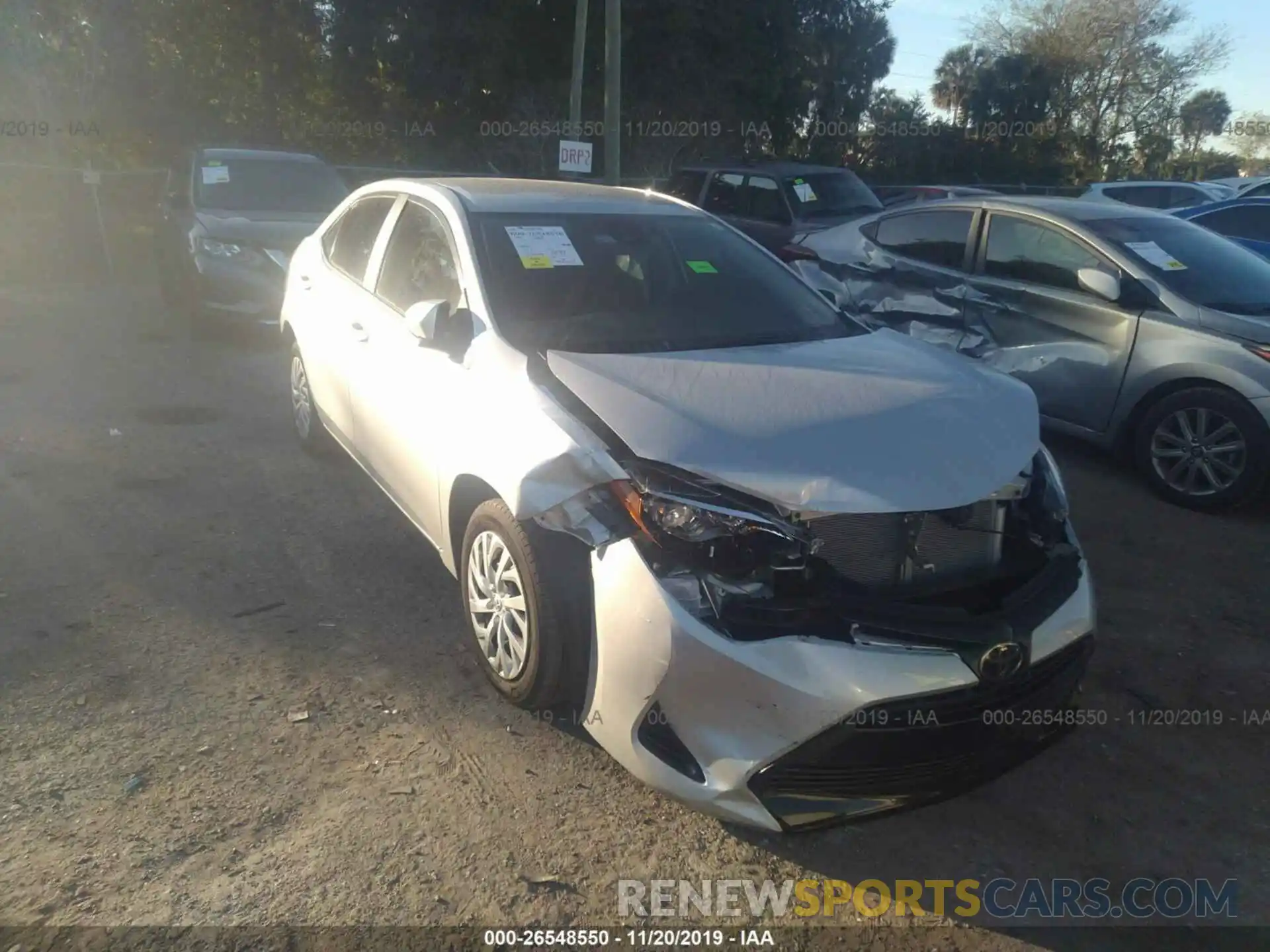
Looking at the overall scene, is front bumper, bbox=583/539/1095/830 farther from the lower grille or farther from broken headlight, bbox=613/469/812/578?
the lower grille

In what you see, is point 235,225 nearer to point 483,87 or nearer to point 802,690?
point 802,690

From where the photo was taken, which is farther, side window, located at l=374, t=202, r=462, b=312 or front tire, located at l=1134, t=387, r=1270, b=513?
front tire, located at l=1134, t=387, r=1270, b=513

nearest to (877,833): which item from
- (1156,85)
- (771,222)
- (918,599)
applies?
(918,599)

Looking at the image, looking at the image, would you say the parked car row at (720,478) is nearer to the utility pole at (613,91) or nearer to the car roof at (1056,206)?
the car roof at (1056,206)

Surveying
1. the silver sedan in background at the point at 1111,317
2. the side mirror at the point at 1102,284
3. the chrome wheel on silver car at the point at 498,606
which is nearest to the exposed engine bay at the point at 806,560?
the chrome wheel on silver car at the point at 498,606

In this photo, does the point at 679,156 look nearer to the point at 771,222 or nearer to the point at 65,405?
the point at 771,222

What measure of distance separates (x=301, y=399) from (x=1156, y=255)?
16.9ft

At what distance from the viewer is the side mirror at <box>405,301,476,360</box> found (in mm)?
3668

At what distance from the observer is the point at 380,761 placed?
128 inches

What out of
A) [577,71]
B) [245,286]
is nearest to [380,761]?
[245,286]

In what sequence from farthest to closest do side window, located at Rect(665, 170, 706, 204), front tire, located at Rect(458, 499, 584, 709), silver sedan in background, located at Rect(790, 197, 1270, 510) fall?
side window, located at Rect(665, 170, 706, 204), silver sedan in background, located at Rect(790, 197, 1270, 510), front tire, located at Rect(458, 499, 584, 709)

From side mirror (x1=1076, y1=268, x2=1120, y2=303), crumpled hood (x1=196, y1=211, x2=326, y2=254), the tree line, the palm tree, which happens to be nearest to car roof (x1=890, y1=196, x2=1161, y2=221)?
side mirror (x1=1076, y1=268, x2=1120, y2=303)

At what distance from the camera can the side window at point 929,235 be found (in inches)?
270

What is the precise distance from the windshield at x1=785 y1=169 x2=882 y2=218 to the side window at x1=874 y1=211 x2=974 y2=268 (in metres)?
3.25
